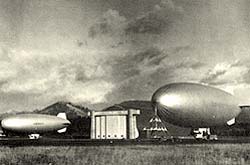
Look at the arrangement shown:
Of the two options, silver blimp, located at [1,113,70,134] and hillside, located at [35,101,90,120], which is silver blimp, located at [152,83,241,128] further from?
silver blimp, located at [1,113,70,134]

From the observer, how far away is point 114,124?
26406mm

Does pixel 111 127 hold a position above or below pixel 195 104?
below

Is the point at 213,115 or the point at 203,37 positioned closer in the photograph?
the point at 203,37

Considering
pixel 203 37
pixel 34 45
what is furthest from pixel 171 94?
pixel 34 45

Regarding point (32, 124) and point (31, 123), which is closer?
point (31, 123)

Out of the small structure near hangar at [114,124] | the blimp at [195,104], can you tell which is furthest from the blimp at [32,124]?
the blimp at [195,104]

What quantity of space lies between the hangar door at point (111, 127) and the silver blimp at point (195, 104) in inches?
360

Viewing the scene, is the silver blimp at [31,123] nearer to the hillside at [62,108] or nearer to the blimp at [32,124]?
the blimp at [32,124]

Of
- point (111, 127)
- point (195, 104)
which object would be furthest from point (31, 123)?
point (195, 104)

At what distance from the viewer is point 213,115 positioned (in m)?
16.1

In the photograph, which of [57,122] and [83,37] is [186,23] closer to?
[83,37]

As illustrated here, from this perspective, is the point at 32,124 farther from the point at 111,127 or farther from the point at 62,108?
the point at 62,108

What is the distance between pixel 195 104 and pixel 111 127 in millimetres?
11355

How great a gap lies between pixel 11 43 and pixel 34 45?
0.93 meters
